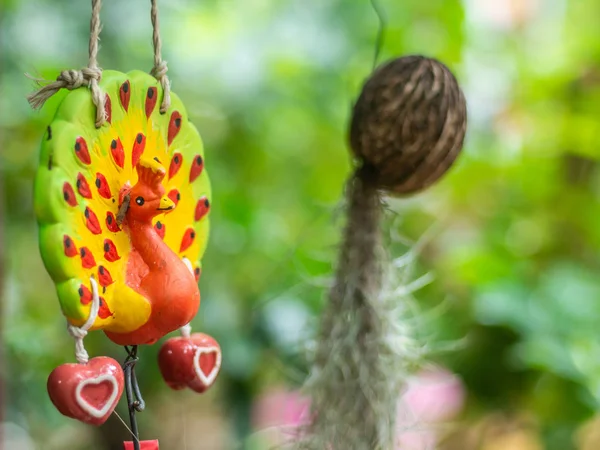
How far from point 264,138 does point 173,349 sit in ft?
2.26

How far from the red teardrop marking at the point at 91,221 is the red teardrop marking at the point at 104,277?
19mm

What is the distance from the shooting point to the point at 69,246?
1.04 ft

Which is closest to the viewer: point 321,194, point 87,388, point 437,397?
point 87,388

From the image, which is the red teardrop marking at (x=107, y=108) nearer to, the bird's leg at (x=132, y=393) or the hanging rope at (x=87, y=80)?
the hanging rope at (x=87, y=80)

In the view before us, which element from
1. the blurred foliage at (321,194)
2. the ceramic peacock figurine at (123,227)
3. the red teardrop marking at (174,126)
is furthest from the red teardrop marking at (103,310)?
the blurred foliage at (321,194)

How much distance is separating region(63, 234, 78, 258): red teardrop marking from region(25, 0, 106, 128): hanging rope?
0.21ft

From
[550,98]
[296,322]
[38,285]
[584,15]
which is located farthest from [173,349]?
[584,15]

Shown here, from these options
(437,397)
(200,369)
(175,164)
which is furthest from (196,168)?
(437,397)

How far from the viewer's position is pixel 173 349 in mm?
385

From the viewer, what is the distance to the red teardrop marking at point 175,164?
1.26ft

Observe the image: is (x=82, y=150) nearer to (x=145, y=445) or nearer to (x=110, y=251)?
(x=110, y=251)

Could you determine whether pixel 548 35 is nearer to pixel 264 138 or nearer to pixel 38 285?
pixel 264 138

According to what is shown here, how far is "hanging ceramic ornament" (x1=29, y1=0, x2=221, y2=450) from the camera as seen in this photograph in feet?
1.04

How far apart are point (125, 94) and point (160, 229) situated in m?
0.08
